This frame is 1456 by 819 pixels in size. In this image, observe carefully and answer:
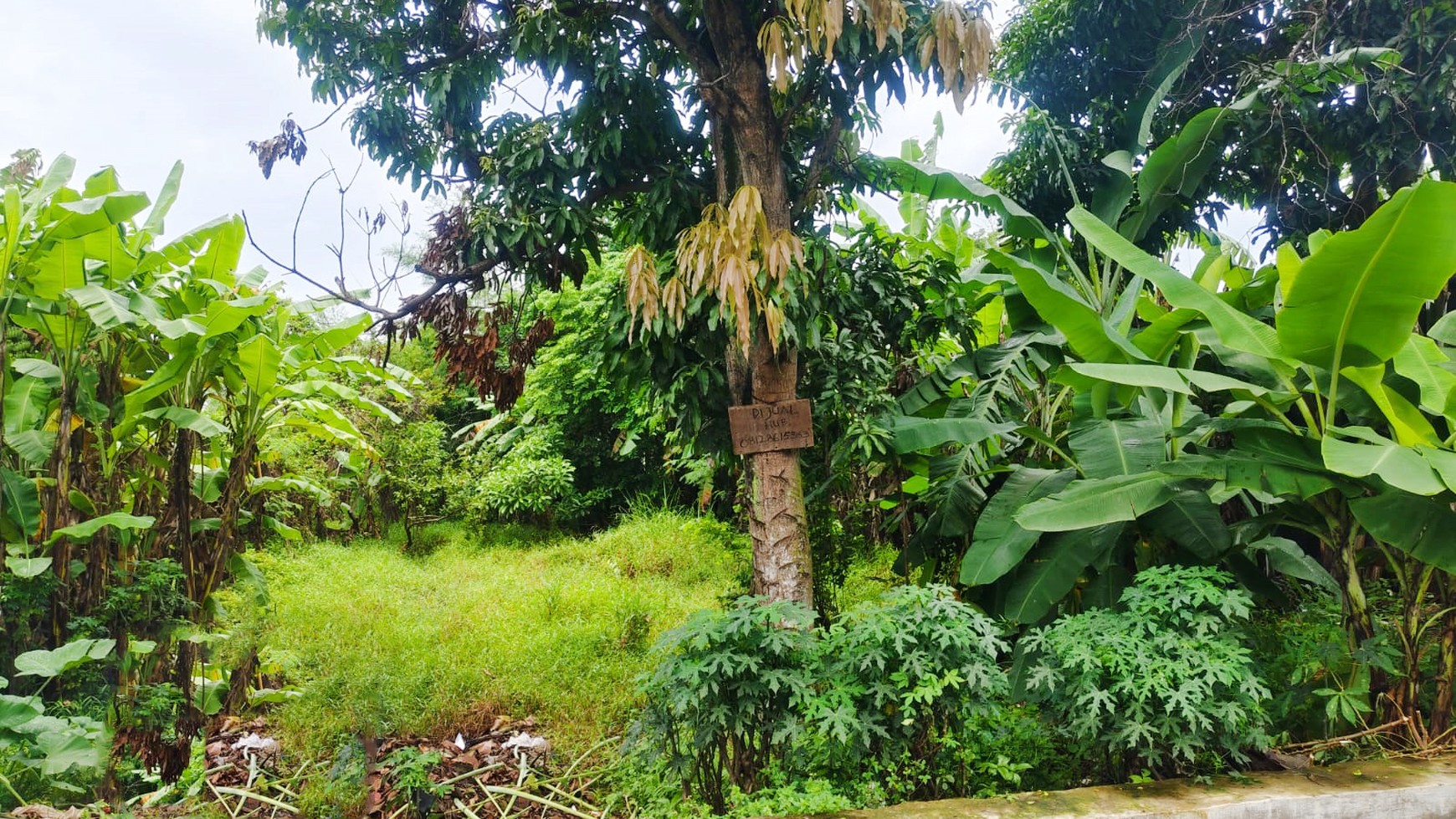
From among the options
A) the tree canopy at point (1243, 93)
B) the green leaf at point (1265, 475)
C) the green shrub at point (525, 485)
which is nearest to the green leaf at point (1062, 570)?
the green leaf at point (1265, 475)

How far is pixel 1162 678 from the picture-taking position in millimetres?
2576

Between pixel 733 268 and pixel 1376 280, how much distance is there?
2.17 meters

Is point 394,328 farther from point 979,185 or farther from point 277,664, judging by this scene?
point 979,185

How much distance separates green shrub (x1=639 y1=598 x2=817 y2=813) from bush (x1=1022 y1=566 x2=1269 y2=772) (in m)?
0.77

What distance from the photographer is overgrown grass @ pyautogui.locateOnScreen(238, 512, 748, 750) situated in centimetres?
400

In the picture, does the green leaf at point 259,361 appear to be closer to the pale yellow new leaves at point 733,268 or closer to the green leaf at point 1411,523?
the pale yellow new leaves at point 733,268

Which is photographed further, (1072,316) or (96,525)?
(1072,316)

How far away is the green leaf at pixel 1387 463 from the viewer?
2.56m

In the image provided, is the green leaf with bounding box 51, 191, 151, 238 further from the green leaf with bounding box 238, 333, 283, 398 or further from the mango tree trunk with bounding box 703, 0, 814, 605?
the mango tree trunk with bounding box 703, 0, 814, 605

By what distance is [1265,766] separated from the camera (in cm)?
293

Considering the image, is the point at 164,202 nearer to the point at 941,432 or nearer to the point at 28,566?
the point at 28,566

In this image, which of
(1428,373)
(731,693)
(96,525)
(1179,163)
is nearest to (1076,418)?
(1428,373)

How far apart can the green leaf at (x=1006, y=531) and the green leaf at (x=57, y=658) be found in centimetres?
326

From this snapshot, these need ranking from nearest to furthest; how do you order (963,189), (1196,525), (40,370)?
(40,370)
(1196,525)
(963,189)
